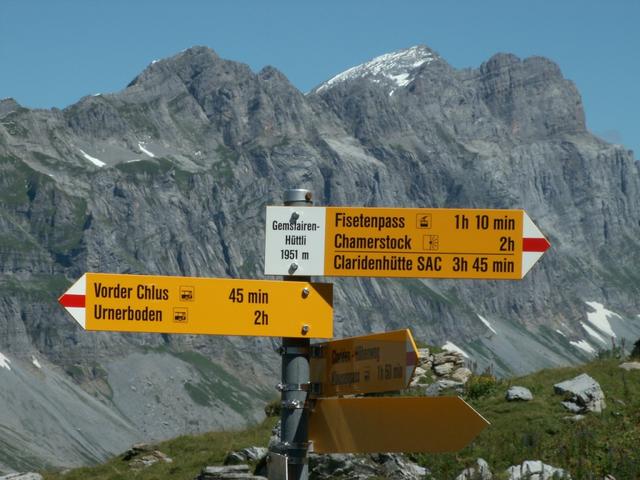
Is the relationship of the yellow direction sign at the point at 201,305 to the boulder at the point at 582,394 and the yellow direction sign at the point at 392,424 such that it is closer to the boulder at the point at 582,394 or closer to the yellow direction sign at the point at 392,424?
the yellow direction sign at the point at 392,424

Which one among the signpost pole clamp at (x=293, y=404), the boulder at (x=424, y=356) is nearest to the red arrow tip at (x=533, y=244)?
the signpost pole clamp at (x=293, y=404)

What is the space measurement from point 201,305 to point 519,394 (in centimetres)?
1798

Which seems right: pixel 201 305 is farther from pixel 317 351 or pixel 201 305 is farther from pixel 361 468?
pixel 361 468

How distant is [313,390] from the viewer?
40.2 feet

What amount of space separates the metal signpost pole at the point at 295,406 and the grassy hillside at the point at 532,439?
9.15m

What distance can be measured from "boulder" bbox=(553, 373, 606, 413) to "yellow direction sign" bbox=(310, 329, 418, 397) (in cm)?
1578

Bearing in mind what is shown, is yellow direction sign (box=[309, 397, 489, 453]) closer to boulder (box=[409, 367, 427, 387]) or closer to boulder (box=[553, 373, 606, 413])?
boulder (box=[553, 373, 606, 413])

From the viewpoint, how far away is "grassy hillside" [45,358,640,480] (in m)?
22.9

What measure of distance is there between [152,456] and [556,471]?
48.3 feet

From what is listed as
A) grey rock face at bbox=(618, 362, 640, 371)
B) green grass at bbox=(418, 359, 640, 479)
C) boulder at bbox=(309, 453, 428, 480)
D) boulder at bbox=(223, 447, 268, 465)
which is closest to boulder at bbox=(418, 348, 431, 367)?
green grass at bbox=(418, 359, 640, 479)

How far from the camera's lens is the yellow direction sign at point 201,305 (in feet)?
39.3

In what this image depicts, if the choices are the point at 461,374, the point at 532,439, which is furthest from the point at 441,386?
the point at 532,439

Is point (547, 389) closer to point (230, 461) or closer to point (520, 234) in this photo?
point (230, 461)

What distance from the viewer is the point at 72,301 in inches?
472
